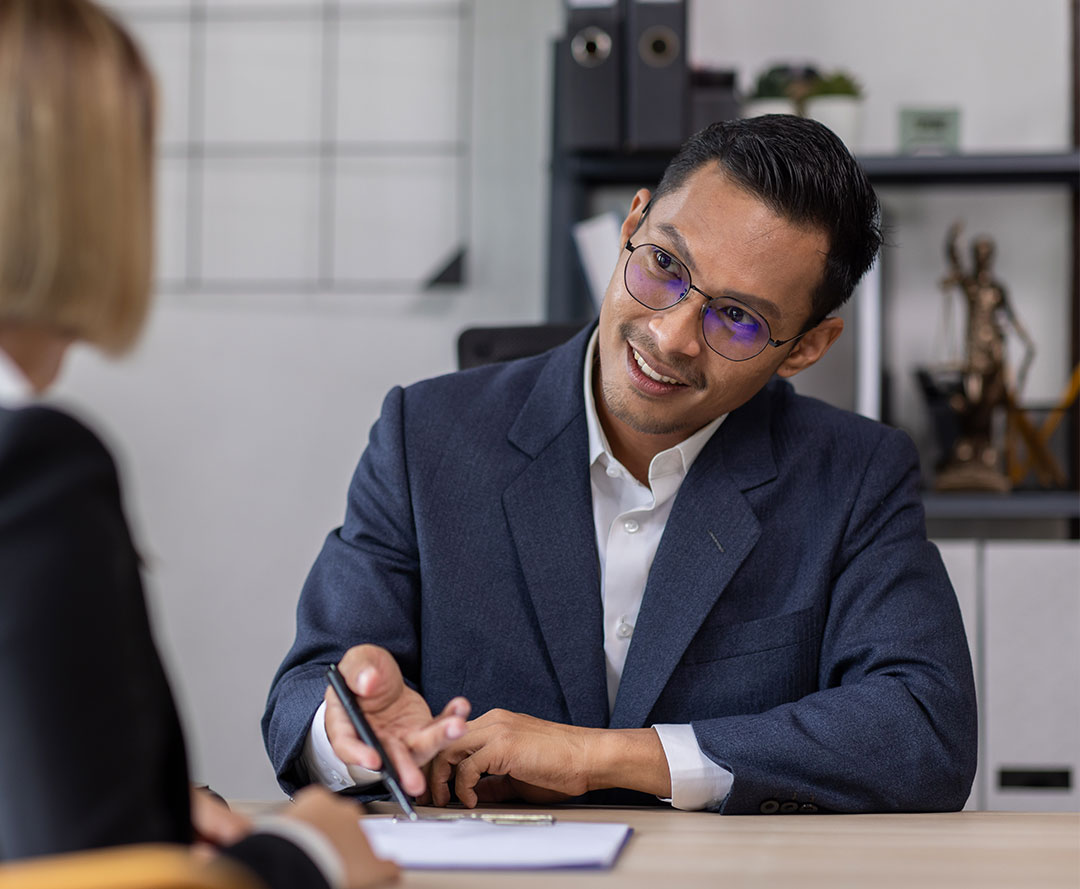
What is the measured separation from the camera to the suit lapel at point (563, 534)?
4.45ft

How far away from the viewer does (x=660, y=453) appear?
1478 mm

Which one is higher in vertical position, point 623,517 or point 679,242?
point 679,242

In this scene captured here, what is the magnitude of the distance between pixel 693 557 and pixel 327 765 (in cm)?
47

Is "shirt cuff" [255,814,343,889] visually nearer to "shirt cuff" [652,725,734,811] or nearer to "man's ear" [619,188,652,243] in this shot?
"shirt cuff" [652,725,734,811]

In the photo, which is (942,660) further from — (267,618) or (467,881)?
(267,618)

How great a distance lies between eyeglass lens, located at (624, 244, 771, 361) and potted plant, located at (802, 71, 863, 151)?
3.83ft

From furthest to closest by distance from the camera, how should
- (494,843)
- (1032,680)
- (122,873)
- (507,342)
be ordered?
(1032,680) → (507,342) → (494,843) → (122,873)

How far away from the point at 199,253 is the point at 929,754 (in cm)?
219

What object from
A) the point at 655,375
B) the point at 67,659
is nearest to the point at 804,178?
the point at 655,375

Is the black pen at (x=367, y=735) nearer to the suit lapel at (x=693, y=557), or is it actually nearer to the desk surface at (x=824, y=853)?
the desk surface at (x=824, y=853)

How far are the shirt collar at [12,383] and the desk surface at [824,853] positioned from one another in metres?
0.39

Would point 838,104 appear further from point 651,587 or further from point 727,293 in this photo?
point 651,587

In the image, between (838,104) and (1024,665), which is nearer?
(1024,665)

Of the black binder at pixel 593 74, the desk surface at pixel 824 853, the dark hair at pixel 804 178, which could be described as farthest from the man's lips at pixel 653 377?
the black binder at pixel 593 74
